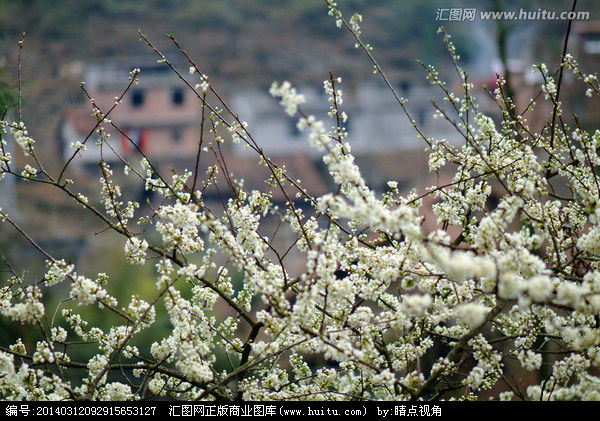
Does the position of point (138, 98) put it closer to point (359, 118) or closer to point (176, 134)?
point (176, 134)

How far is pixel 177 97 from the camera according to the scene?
134ft

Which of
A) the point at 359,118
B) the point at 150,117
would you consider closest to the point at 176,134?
the point at 150,117

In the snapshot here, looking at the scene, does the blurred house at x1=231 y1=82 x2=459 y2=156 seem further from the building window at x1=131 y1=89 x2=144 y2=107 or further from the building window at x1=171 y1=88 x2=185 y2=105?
the building window at x1=131 y1=89 x2=144 y2=107

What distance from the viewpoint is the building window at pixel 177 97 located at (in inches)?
1613

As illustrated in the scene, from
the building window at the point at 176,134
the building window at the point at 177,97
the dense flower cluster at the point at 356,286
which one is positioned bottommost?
the dense flower cluster at the point at 356,286

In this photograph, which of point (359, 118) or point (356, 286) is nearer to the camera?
point (356, 286)

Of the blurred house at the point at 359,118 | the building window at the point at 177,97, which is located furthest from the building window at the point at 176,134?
the blurred house at the point at 359,118

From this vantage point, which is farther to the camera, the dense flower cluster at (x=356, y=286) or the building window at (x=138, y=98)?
the building window at (x=138, y=98)

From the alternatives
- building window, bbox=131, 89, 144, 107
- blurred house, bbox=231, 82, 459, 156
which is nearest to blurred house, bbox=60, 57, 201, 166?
building window, bbox=131, 89, 144, 107

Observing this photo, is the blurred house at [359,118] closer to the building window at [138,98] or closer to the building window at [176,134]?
the building window at [176,134]

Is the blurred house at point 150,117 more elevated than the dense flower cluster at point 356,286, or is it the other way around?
the blurred house at point 150,117

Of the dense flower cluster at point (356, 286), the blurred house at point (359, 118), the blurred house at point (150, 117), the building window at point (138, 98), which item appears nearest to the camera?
the dense flower cluster at point (356, 286)

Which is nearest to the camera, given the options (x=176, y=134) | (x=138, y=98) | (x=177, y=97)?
(x=177, y=97)
